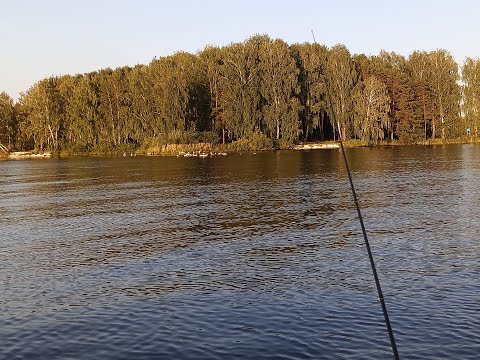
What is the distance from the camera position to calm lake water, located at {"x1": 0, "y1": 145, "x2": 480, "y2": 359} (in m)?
16.5

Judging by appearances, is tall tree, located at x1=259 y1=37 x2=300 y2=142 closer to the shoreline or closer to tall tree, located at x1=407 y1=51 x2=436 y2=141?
the shoreline

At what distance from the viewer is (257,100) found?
132625 millimetres

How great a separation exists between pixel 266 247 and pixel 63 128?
15867cm

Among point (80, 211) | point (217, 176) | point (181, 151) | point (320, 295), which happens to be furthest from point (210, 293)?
point (181, 151)

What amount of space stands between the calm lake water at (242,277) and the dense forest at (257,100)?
84.0 m

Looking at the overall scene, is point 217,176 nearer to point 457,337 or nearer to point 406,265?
point 406,265

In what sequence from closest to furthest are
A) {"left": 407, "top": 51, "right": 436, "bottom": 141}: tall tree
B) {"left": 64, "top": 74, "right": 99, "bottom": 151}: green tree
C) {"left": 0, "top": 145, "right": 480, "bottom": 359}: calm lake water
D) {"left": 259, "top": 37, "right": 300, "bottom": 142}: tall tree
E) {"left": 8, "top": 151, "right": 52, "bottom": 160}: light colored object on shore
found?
{"left": 0, "top": 145, "right": 480, "bottom": 359}: calm lake water, {"left": 259, "top": 37, "right": 300, "bottom": 142}: tall tree, {"left": 407, "top": 51, "right": 436, "bottom": 141}: tall tree, {"left": 64, "top": 74, "right": 99, "bottom": 151}: green tree, {"left": 8, "top": 151, "right": 52, "bottom": 160}: light colored object on shore

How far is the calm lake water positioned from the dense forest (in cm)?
8397

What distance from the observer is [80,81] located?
165m

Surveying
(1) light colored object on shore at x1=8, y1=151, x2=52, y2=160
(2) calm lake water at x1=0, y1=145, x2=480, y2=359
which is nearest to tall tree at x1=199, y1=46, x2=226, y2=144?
(1) light colored object on shore at x1=8, y1=151, x2=52, y2=160

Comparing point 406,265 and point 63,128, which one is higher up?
point 63,128

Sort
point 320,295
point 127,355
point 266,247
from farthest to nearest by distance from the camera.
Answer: point 266,247 → point 320,295 → point 127,355

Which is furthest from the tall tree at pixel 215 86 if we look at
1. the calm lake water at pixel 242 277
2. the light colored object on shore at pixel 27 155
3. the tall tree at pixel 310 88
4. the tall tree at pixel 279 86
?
the calm lake water at pixel 242 277

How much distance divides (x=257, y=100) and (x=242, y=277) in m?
111
